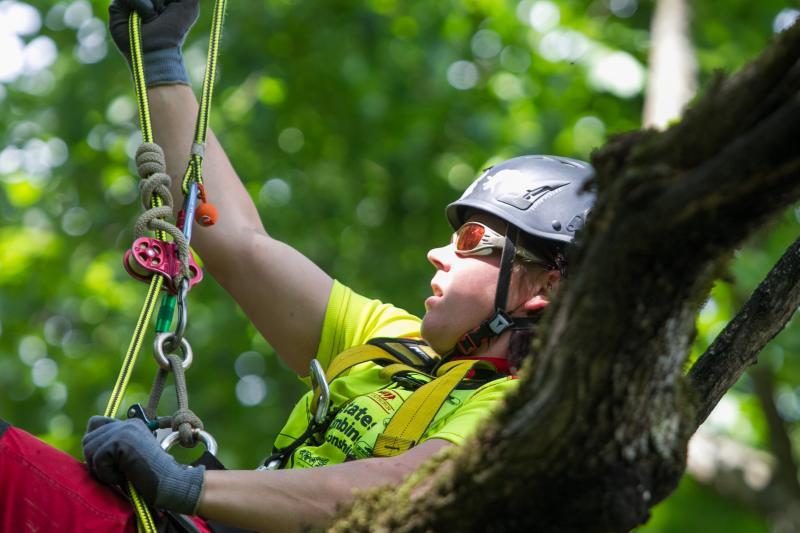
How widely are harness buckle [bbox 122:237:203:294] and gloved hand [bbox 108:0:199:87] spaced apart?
2.45 feet

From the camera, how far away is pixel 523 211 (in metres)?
3.42

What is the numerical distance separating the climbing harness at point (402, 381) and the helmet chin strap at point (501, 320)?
2.4 inches

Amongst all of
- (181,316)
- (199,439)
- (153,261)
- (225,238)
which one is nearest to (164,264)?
(153,261)

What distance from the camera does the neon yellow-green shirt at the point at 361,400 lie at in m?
2.85

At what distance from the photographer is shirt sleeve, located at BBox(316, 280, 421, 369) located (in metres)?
3.56

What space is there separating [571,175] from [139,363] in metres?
5.57

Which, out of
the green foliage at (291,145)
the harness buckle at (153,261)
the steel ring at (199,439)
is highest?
the green foliage at (291,145)

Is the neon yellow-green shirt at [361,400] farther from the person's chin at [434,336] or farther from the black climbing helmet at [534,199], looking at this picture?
the black climbing helmet at [534,199]

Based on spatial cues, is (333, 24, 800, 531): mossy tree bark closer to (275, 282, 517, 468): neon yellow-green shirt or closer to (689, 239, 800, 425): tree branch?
(689, 239, 800, 425): tree branch

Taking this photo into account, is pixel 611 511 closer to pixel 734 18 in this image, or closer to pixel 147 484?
pixel 147 484

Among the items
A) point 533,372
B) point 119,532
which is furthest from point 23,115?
point 533,372

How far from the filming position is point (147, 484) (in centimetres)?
250

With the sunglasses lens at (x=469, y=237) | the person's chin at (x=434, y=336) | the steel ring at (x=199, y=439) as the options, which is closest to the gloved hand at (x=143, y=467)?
the steel ring at (x=199, y=439)

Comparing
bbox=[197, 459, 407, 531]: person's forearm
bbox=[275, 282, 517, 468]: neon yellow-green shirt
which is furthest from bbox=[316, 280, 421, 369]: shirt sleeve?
bbox=[197, 459, 407, 531]: person's forearm
